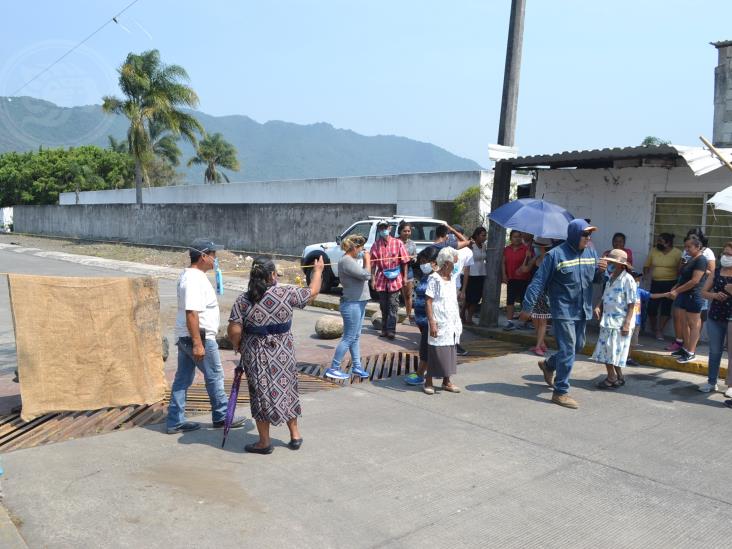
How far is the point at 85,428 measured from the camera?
224 inches

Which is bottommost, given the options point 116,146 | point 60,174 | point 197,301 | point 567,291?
point 197,301

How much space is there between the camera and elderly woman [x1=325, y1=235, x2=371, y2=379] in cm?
743

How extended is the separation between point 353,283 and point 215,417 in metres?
2.37

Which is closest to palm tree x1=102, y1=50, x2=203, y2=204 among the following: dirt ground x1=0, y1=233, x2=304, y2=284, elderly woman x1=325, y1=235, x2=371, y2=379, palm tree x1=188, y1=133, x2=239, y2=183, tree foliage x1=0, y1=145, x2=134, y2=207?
dirt ground x1=0, y1=233, x2=304, y2=284

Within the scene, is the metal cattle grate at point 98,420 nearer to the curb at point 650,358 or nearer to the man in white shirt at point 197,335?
the man in white shirt at point 197,335

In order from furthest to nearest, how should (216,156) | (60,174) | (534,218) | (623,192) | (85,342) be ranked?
(216,156), (60,174), (623,192), (534,218), (85,342)

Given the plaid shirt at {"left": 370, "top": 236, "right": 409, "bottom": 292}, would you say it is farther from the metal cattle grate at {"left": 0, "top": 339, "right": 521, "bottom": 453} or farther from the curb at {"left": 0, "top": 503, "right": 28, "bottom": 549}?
the curb at {"left": 0, "top": 503, "right": 28, "bottom": 549}

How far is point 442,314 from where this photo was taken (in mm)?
6816

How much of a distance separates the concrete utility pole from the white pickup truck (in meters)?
2.95

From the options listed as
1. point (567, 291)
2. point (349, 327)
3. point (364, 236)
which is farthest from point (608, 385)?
point (364, 236)

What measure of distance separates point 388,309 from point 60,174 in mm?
53833

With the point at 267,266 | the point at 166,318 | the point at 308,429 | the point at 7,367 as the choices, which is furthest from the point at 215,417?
the point at 166,318

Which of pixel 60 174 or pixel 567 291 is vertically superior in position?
pixel 60 174

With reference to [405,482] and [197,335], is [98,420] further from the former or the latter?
[405,482]
